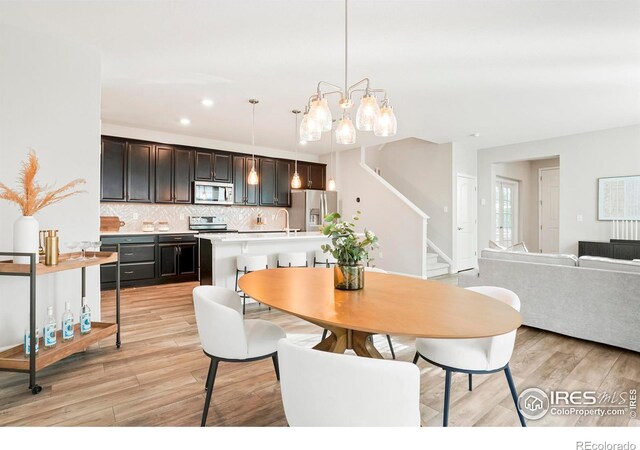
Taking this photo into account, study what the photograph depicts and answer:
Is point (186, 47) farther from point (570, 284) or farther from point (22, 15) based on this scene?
point (570, 284)

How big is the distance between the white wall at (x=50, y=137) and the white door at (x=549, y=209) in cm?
877

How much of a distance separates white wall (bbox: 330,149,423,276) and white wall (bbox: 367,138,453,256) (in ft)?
3.61

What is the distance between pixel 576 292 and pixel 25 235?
4.47 meters

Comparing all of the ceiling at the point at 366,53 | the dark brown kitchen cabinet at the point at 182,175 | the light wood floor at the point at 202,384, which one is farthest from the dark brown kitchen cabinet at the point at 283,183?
the light wood floor at the point at 202,384

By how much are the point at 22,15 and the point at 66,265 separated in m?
1.88

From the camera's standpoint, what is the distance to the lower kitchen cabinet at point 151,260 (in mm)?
5062

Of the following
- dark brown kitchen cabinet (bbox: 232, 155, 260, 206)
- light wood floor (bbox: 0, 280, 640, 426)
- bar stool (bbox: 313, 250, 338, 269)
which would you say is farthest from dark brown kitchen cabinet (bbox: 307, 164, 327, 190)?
light wood floor (bbox: 0, 280, 640, 426)

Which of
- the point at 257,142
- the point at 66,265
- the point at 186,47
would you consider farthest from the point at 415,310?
the point at 257,142

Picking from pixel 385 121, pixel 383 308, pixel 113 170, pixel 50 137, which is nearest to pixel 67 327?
pixel 50 137

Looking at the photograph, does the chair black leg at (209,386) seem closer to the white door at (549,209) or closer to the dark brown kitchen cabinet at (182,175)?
the dark brown kitchen cabinet at (182,175)

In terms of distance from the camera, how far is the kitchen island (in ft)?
13.8

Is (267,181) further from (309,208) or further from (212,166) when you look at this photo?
(212,166)

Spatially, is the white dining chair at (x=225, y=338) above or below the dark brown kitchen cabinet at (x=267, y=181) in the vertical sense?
below

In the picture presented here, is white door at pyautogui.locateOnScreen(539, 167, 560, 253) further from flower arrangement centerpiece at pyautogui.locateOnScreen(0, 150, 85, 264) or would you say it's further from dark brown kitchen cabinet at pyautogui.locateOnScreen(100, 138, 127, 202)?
flower arrangement centerpiece at pyautogui.locateOnScreen(0, 150, 85, 264)
